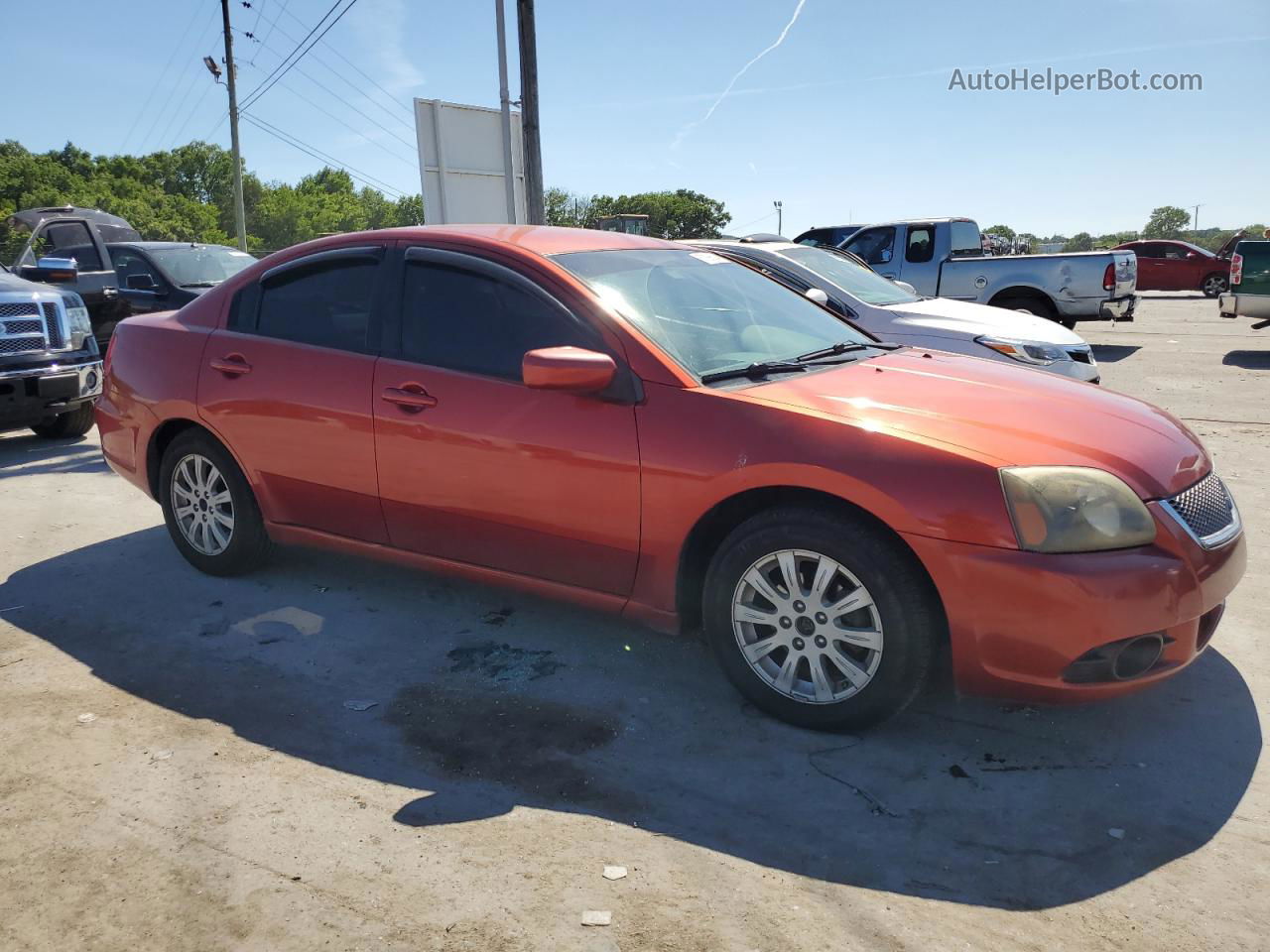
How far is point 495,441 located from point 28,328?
6132 millimetres

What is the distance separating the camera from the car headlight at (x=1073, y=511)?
2984 millimetres

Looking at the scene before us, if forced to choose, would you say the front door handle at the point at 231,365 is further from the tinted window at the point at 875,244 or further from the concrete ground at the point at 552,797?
the tinted window at the point at 875,244

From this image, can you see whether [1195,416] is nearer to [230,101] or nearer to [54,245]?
[54,245]

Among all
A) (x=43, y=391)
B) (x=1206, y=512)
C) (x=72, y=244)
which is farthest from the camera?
(x=72, y=244)

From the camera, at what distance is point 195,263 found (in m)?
12.3

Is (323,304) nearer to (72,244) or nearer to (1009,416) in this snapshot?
(1009,416)

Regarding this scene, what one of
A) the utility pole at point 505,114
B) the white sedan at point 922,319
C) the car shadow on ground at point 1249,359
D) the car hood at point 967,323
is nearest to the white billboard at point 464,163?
the utility pole at point 505,114

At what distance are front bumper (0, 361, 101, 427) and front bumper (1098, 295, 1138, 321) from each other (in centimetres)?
1204

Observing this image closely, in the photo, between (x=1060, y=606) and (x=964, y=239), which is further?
(x=964, y=239)

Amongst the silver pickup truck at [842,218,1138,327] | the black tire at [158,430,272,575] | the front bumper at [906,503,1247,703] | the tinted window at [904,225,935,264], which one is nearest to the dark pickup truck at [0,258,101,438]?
the black tire at [158,430,272,575]

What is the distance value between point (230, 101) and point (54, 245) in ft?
89.2

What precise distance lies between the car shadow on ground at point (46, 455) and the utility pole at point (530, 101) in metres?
7.52

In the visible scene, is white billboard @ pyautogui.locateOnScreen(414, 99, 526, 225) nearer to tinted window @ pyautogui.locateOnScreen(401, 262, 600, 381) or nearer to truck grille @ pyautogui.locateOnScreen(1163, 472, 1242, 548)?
tinted window @ pyautogui.locateOnScreen(401, 262, 600, 381)

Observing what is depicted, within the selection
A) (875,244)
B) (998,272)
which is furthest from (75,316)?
(998,272)
